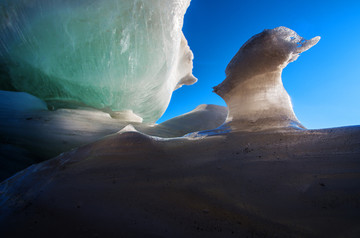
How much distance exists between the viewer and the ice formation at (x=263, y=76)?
1695 millimetres

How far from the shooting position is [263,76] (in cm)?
185

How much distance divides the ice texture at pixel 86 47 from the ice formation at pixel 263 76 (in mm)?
1549

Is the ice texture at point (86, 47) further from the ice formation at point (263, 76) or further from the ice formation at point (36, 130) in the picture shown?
the ice formation at point (263, 76)

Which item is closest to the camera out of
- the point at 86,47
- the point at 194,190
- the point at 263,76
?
the point at 194,190

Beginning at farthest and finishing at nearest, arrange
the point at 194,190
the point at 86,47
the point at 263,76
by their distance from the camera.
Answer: the point at 86,47 → the point at 263,76 → the point at 194,190

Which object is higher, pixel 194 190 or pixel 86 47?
pixel 86 47


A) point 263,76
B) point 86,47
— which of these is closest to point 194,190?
point 263,76

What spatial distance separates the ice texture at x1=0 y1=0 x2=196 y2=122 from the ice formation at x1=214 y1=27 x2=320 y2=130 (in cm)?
155

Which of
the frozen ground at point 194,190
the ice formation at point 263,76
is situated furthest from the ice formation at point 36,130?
the ice formation at point 263,76

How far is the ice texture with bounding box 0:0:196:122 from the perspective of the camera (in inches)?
A: 91.7

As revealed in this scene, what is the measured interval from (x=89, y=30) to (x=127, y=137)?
2.11 metres

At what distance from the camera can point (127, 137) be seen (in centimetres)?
115

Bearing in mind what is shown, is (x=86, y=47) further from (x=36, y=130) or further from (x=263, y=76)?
(x=263, y=76)

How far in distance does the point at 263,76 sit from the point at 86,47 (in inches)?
95.1
